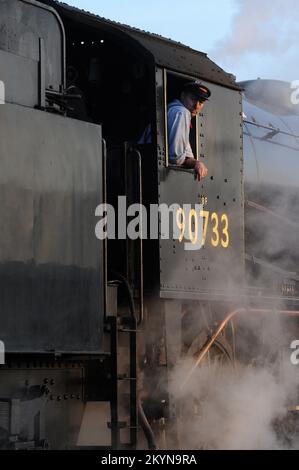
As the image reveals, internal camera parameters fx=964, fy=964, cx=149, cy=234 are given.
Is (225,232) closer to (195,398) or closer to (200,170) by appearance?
(200,170)

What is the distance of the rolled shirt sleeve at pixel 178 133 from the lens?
6.82 m

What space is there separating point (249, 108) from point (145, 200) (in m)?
3.34

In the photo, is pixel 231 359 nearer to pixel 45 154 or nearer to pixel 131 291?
pixel 131 291

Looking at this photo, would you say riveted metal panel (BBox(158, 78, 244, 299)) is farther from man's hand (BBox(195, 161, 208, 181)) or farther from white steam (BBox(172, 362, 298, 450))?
white steam (BBox(172, 362, 298, 450))

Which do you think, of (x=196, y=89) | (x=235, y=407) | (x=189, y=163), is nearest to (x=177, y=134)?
(x=189, y=163)

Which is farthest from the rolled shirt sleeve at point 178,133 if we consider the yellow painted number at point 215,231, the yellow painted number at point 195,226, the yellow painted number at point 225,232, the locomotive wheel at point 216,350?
the locomotive wheel at point 216,350

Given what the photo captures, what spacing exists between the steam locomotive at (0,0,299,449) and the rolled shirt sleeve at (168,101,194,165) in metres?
0.11

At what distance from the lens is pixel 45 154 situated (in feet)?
18.0

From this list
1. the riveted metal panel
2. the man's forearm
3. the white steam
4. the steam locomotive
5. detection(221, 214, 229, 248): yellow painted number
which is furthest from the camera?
detection(221, 214, 229, 248): yellow painted number

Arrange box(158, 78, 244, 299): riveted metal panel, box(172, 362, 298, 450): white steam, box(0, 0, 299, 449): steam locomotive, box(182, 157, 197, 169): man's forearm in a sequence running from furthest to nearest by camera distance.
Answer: box(172, 362, 298, 450): white steam → box(182, 157, 197, 169): man's forearm → box(158, 78, 244, 299): riveted metal panel → box(0, 0, 299, 449): steam locomotive

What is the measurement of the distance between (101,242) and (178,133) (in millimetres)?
1285

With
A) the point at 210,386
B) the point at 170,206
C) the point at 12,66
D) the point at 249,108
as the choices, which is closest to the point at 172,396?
the point at 210,386

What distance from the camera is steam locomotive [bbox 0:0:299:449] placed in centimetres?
538

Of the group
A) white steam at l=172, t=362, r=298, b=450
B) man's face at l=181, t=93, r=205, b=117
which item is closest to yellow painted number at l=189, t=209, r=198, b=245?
man's face at l=181, t=93, r=205, b=117
